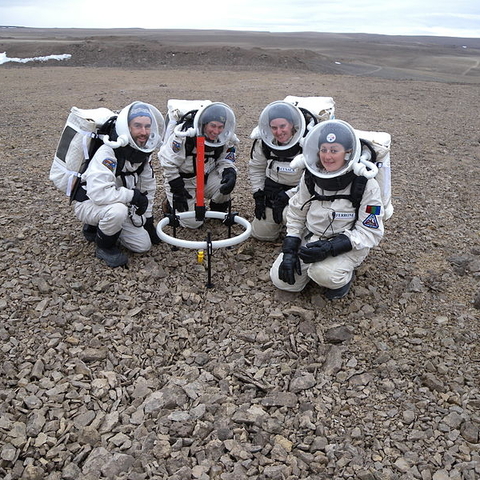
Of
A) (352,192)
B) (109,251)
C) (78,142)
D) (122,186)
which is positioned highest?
(78,142)

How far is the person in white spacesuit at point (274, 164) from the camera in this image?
4.59 meters

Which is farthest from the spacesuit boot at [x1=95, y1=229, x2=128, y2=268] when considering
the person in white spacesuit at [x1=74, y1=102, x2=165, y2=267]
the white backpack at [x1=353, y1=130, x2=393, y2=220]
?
the white backpack at [x1=353, y1=130, x2=393, y2=220]

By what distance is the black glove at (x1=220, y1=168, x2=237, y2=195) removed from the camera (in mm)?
5043

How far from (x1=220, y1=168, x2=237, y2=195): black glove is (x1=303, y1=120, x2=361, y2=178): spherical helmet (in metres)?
1.31

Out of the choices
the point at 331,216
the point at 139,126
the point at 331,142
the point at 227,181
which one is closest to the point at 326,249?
the point at 331,216

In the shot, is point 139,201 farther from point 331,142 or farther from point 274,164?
point 331,142

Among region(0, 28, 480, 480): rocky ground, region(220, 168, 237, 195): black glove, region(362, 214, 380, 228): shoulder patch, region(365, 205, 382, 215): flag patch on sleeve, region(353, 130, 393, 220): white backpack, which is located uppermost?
region(353, 130, 393, 220): white backpack

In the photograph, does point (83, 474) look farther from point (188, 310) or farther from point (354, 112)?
point (354, 112)

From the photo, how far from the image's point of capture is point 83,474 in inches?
102

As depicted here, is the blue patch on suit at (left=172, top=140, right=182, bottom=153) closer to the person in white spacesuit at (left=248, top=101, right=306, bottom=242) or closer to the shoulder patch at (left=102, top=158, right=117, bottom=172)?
the person in white spacesuit at (left=248, top=101, right=306, bottom=242)

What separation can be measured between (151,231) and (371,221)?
80.4 inches

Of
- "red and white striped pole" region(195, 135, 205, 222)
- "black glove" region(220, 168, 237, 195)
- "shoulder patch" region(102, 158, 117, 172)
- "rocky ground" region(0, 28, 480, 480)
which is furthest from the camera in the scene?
"black glove" region(220, 168, 237, 195)

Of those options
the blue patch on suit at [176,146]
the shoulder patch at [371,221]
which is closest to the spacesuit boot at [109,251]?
the blue patch on suit at [176,146]

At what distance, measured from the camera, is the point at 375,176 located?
396cm
